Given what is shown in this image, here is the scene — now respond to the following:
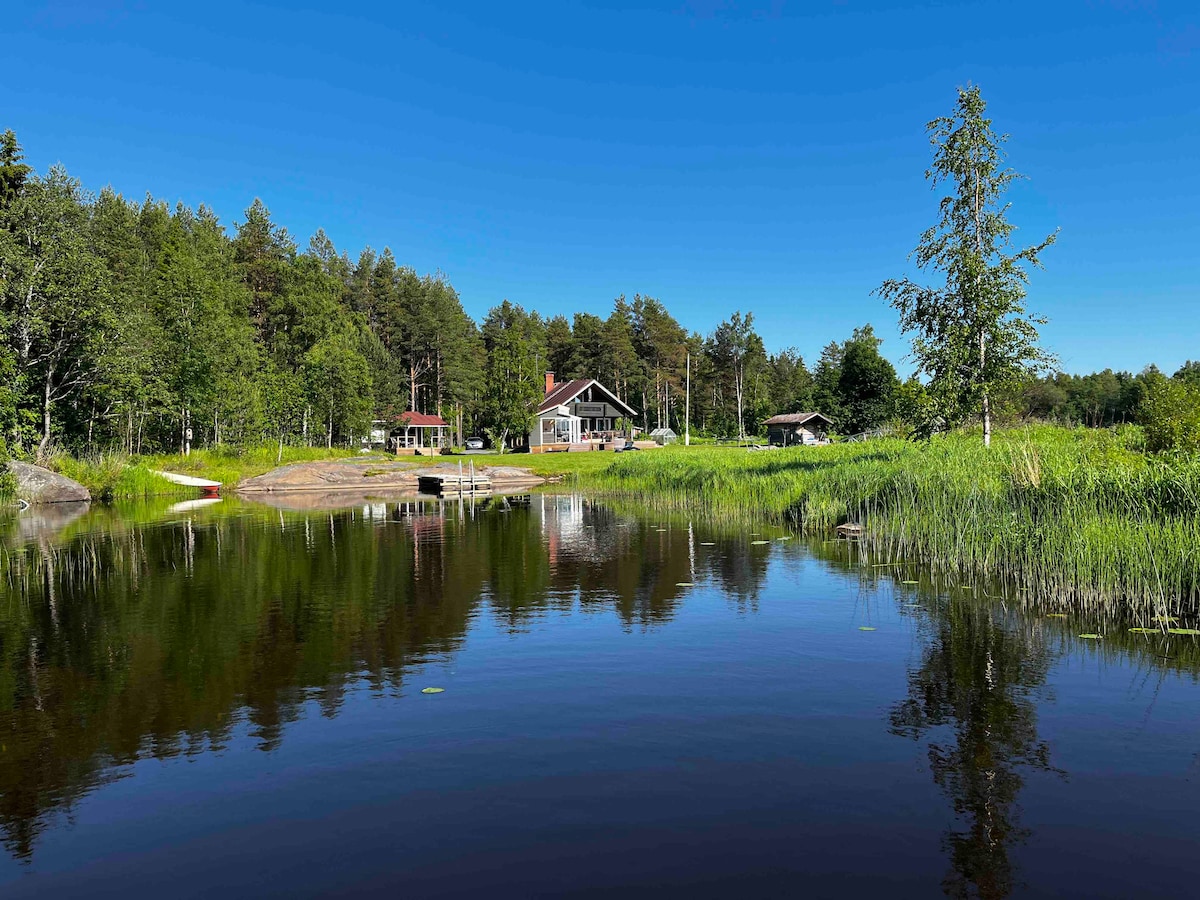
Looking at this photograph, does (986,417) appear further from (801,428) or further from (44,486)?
(801,428)

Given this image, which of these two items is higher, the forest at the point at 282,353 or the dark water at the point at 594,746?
the forest at the point at 282,353

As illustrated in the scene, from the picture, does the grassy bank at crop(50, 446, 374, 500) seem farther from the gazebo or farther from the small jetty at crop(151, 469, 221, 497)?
the gazebo

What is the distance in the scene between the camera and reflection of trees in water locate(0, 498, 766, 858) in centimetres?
705

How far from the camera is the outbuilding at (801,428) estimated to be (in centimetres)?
7265

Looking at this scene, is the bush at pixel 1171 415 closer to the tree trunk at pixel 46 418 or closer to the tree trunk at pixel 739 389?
the tree trunk at pixel 46 418

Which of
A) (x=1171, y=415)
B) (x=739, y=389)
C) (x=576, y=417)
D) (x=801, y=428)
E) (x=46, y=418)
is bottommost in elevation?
(x=1171, y=415)

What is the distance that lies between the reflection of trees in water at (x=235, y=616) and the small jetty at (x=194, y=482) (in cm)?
1619

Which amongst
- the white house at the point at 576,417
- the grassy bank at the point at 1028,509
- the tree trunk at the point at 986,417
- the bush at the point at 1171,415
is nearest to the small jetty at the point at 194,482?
the grassy bank at the point at 1028,509

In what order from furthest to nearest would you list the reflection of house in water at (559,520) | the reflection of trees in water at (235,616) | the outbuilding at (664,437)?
the outbuilding at (664,437)
the reflection of house in water at (559,520)
the reflection of trees in water at (235,616)

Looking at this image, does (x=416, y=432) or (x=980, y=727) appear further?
(x=416, y=432)

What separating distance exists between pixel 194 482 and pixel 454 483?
13.3 metres

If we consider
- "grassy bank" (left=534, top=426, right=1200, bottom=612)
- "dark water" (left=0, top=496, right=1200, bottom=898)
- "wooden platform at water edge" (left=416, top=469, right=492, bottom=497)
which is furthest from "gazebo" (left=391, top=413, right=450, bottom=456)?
"dark water" (left=0, top=496, right=1200, bottom=898)

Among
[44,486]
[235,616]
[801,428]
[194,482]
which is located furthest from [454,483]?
[801,428]

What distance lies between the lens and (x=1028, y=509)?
517 inches
